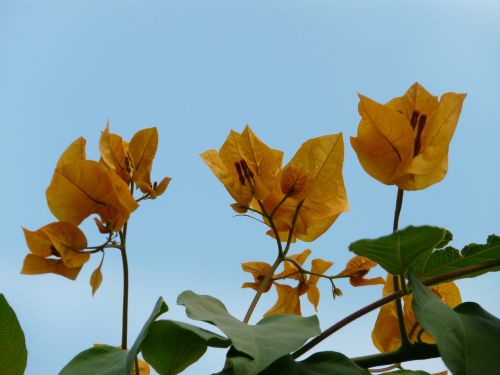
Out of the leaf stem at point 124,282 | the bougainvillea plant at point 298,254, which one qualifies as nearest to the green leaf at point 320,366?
the bougainvillea plant at point 298,254

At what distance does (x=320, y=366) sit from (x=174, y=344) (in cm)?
9

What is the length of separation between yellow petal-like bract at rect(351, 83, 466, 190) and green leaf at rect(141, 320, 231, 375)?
16cm

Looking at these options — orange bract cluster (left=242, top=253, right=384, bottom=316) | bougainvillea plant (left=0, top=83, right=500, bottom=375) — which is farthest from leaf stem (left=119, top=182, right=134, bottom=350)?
orange bract cluster (left=242, top=253, right=384, bottom=316)

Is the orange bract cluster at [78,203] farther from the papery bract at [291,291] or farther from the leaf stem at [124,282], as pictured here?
the papery bract at [291,291]

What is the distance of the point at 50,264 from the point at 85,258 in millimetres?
26

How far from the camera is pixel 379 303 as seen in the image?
0.33 meters

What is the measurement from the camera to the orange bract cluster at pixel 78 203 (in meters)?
0.42

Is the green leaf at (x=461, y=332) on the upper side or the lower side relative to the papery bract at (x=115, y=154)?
lower

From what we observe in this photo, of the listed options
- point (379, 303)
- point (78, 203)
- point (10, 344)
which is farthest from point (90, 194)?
point (379, 303)

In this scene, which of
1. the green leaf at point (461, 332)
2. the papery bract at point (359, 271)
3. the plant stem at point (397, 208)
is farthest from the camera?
the papery bract at point (359, 271)

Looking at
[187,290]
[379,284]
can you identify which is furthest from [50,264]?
[379,284]

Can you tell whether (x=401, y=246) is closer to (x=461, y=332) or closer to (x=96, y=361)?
(x=461, y=332)

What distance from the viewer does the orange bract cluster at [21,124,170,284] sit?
0.42 meters

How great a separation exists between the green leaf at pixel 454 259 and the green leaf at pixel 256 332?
9 centimetres
